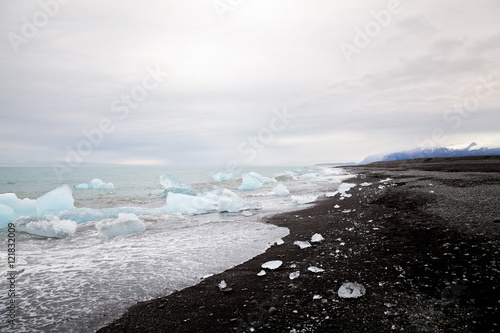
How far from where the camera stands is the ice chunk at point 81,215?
863 centimetres

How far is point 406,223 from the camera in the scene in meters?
5.40

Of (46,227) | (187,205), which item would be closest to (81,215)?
(46,227)

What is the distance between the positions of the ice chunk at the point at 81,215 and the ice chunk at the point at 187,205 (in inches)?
94.4

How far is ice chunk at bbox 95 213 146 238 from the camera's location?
6.89 meters

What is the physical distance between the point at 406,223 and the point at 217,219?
5.84 m

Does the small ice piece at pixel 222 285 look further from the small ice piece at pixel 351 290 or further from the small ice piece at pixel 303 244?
the small ice piece at pixel 303 244

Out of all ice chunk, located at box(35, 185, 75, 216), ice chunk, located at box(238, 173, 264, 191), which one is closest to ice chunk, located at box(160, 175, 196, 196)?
ice chunk, located at box(238, 173, 264, 191)

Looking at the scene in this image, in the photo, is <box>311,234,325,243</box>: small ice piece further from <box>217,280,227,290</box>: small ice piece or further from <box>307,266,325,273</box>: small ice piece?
<box>217,280,227,290</box>: small ice piece

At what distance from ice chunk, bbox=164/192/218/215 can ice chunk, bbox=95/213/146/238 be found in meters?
3.01

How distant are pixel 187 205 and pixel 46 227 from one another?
15.7 ft

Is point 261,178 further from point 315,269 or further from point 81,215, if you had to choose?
point 315,269

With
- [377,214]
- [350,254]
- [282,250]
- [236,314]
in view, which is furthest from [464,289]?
[377,214]

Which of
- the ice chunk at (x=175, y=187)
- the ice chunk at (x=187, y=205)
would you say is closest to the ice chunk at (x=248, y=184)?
the ice chunk at (x=175, y=187)

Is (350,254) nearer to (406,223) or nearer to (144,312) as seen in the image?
(406,223)
